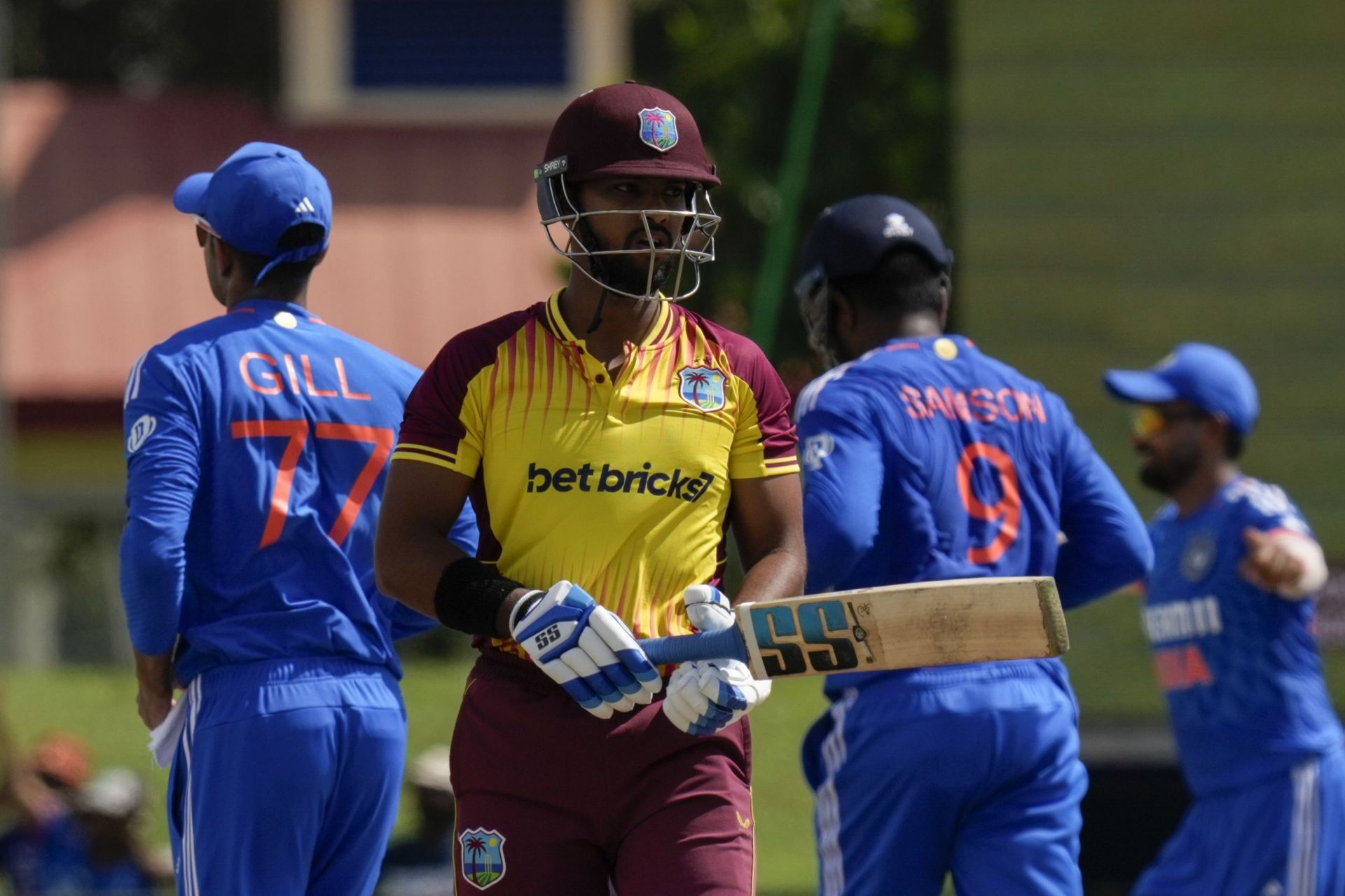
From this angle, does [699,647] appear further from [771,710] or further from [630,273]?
[771,710]

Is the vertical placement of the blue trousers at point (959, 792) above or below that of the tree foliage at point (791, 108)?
below

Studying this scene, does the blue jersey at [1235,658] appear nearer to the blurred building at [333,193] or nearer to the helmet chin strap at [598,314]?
the helmet chin strap at [598,314]

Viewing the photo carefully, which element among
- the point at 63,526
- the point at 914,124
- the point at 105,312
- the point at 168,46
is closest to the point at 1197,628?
the point at 914,124

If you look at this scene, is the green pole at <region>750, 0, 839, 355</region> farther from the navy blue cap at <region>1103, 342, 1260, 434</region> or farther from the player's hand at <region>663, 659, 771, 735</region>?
the player's hand at <region>663, 659, 771, 735</region>

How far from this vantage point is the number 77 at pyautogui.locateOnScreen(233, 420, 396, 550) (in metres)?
4.41

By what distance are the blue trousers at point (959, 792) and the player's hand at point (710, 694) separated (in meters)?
1.17

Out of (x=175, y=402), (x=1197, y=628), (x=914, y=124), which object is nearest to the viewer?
(x=175, y=402)

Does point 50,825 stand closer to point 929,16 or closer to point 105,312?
point 929,16

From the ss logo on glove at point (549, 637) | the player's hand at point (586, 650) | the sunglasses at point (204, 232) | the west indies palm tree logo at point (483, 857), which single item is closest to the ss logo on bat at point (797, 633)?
the player's hand at point (586, 650)

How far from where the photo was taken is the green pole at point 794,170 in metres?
10.6

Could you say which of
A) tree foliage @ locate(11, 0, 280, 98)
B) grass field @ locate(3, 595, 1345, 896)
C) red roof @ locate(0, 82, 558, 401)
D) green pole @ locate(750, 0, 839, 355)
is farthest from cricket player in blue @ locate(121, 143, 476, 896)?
tree foliage @ locate(11, 0, 280, 98)

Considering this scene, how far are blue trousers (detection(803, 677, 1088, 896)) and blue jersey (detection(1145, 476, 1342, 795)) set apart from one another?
1.65 metres

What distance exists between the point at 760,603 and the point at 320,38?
53.8ft

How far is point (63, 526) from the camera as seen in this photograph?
1920cm
